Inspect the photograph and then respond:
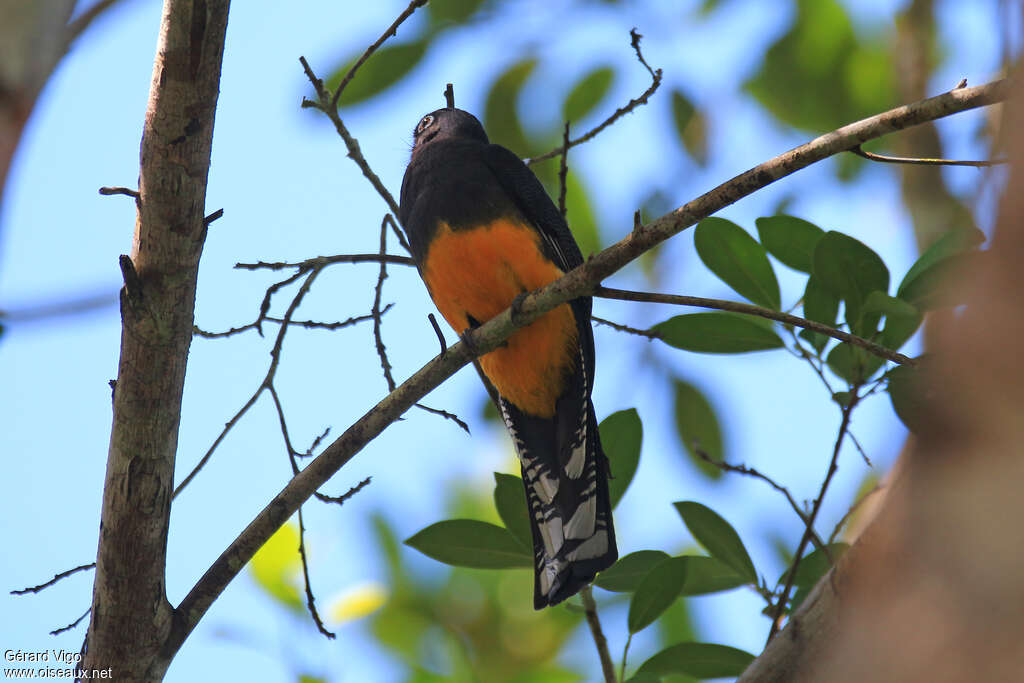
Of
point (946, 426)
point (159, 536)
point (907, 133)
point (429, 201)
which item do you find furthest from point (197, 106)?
point (907, 133)

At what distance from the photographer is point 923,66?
17.3ft

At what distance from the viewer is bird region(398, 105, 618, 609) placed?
3805 mm

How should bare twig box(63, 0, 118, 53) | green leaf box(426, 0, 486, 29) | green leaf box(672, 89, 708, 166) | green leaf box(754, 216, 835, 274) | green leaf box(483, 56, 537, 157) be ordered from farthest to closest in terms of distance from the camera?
1. green leaf box(672, 89, 708, 166)
2. green leaf box(483, 56, 537, 157)
3. green leaf box(426, 0, 486, 29)
4. green leaf box(754, 216, 835, 274)
5. bare twig box(63, 0, 118, 53)

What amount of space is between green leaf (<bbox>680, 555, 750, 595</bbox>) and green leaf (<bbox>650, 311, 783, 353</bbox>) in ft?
2.40

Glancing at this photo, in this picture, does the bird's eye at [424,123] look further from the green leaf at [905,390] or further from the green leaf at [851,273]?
the green leaf at [905,390]

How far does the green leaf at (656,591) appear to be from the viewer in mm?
2969

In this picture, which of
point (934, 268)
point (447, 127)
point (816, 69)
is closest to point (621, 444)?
point (934, 268)

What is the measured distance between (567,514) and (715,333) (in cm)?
91

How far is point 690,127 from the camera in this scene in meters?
5.05

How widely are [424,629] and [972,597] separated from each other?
4.17 meters

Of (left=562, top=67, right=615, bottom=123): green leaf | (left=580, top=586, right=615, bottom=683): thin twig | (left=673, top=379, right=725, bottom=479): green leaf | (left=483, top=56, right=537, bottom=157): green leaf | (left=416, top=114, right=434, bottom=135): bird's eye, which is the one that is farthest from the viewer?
(left=416, top=114, right=434, bottom=135): bird's eye

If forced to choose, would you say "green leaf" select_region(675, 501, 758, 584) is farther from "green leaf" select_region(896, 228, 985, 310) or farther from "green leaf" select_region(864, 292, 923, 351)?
"green leaf" select_region(896, 228, 985, 310)

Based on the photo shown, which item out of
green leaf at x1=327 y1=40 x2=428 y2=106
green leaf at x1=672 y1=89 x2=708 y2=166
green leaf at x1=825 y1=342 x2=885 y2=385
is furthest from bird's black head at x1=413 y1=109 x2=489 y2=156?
green leaf at x1=825 y1=342 x2=885 y2=385

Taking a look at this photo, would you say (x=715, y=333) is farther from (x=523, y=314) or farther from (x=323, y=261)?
(x=323, y=261)
